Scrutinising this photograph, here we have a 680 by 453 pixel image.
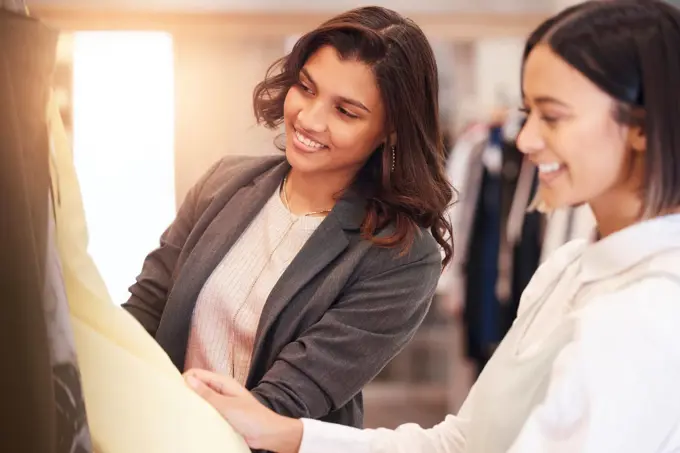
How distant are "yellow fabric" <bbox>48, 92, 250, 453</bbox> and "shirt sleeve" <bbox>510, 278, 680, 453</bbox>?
30cm

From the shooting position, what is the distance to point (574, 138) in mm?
707

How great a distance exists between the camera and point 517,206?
2996 millimetres

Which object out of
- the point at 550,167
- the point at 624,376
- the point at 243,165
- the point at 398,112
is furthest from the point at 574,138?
the point at 243,165

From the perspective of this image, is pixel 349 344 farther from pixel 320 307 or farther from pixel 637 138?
pixel 637 138

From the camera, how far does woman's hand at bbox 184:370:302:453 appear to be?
80cm

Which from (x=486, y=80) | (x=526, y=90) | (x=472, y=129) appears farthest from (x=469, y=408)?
(x=486, y=80)

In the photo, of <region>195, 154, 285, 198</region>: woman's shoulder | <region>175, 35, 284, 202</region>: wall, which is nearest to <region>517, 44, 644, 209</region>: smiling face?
<region>195, 154, 285, 198</region>: woman's shoulder

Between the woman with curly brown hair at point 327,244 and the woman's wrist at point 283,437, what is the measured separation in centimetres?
8

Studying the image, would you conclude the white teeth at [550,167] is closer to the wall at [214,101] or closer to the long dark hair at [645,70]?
the long dark hair at [645,70]

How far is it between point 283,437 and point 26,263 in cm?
47

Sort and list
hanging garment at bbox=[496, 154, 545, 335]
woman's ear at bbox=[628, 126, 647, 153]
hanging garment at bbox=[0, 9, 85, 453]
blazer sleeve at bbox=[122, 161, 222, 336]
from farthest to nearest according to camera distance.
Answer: hanging garment at bbox=[496, 154, 545, 335] < blazer sleeve at bbox=[122, 161, 222, 336] < woman's ear at bbox=[628, 126, 647, 153] < hanging garment at bbox=[0, 9, 85, 453]

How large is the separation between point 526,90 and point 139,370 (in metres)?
0.41

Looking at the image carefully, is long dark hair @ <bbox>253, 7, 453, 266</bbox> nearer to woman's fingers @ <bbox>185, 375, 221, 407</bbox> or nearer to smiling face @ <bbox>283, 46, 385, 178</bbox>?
smiling face @ <bbox>283, 46, 385, 178</bbox>

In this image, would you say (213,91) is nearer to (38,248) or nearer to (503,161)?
(503,161)
